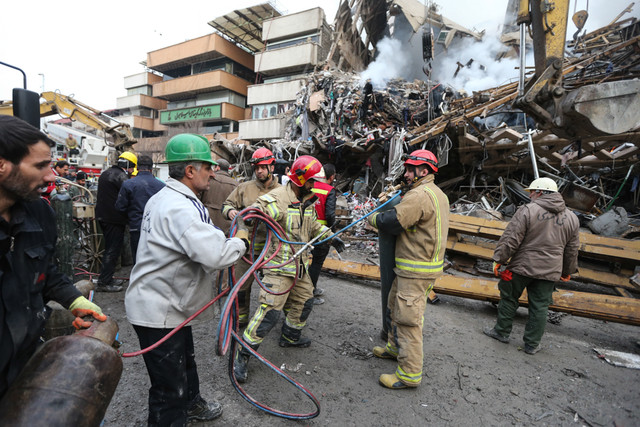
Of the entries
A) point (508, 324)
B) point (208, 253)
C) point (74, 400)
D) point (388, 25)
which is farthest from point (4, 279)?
point (388, 25)

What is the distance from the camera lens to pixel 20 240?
1280 mm

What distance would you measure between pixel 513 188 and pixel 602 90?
19.7 ft

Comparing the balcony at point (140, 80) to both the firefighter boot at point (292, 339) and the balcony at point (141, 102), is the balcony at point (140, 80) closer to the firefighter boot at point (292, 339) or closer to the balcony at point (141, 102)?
the balcony at point (141, 102)

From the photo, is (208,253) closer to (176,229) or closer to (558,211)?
(176,229)

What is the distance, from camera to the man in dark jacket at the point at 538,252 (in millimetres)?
3402

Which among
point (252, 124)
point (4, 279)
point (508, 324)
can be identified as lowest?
point (508, 324)

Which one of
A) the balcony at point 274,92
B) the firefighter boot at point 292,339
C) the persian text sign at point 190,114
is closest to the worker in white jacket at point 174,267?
the firefighter boot at point 292,339

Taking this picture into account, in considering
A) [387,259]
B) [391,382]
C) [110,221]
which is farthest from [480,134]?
[110,221]

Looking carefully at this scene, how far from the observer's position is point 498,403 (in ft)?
8.65

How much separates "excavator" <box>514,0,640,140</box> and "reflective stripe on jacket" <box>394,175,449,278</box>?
2.06m

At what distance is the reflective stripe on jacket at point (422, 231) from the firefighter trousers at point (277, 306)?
0.96 meters

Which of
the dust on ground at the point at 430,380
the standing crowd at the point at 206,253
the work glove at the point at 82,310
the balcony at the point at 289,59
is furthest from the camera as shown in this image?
the balcony at the point at 289,59

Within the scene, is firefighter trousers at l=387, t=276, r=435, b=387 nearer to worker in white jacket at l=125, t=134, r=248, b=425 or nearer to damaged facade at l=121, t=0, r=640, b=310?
worker in white jacket at l=125, t=134, r=248, b=425

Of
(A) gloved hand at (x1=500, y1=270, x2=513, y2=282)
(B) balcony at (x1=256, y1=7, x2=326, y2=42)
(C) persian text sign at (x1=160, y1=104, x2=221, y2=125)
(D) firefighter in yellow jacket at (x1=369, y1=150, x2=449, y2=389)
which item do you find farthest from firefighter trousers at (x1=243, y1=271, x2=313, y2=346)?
(C) persian text sign at (x1=160, y1=104, x2=221, y2=125)
